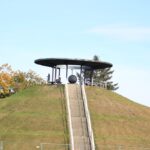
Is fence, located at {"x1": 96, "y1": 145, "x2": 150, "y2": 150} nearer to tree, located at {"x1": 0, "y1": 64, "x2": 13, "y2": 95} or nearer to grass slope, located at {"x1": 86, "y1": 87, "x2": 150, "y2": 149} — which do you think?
grass slope, located at {"x1": 86, "y1": 87, "x2": 150, "y2": 149}

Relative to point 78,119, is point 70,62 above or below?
above

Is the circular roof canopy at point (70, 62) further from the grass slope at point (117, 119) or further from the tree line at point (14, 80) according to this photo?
the tree line at point (14, 80)

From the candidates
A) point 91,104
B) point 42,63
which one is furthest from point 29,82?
point 91,104

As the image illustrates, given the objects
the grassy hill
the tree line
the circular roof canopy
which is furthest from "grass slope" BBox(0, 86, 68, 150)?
the tree line

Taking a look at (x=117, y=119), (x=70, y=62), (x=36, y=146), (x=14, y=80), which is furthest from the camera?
(x=14, y=80)

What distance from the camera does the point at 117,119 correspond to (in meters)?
61.9

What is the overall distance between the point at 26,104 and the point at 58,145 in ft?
44.5

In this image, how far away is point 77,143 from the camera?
53.3 m

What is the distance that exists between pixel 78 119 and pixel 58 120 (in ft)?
8.40

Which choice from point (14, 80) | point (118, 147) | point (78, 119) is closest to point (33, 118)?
point (78, 119)

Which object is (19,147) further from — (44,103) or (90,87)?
(90,87)

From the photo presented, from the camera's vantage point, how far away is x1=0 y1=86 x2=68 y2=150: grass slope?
54.0m

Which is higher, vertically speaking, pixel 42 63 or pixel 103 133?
pixel 42 63

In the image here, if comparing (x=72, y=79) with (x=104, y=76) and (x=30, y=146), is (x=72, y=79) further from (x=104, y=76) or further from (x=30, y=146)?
(x=104, y=76)
